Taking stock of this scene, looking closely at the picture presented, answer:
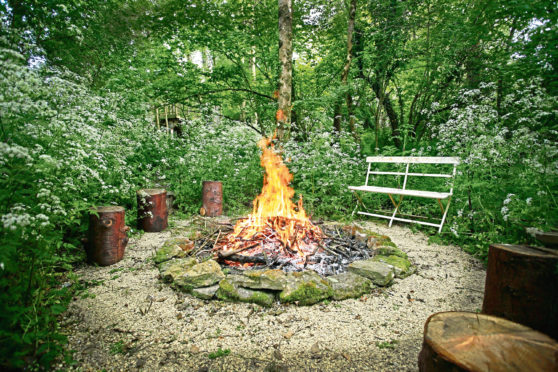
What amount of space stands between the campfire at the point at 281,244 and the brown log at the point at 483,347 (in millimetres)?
1877

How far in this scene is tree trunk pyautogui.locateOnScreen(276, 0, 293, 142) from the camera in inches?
234

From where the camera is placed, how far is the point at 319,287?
258cm

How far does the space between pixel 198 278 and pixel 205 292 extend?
18 centimetres

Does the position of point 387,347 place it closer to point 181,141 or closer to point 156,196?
point 156,196

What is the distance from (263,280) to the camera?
261 cm

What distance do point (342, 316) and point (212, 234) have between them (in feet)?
7.88

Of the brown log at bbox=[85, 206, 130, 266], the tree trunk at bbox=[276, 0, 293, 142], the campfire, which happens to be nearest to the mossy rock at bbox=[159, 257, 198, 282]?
the campfire

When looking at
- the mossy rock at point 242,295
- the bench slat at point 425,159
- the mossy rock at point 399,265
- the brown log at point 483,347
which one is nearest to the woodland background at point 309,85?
the bench slat at point 425,159

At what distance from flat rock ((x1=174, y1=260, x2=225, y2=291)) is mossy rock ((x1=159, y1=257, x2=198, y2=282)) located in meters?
0.10

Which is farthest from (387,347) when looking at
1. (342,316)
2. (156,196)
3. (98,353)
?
(156,196)

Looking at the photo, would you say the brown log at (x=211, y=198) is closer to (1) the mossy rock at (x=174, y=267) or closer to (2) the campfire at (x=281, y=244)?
(2) the campfire at (x=281, y=244)

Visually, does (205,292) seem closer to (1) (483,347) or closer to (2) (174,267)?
(2) (174,267)

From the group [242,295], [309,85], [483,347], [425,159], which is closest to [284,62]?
[309,85]

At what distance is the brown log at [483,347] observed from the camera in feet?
3.43
